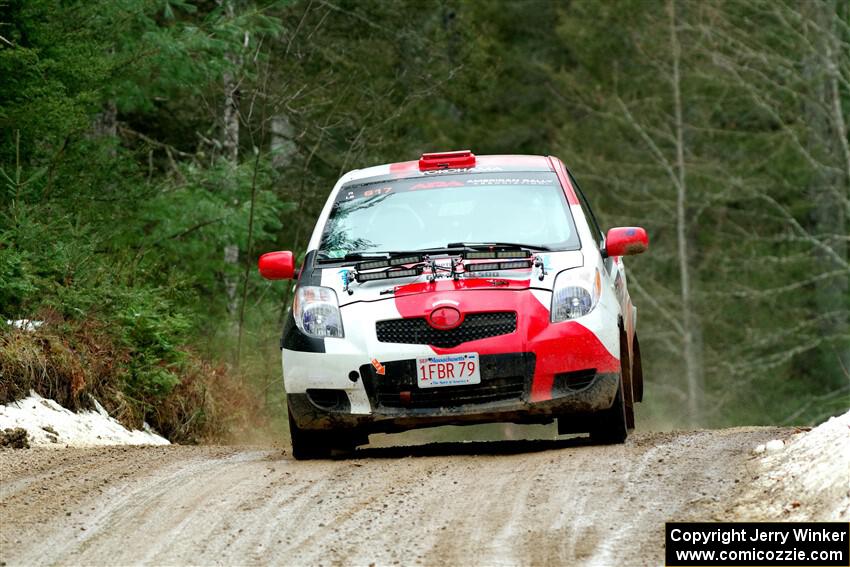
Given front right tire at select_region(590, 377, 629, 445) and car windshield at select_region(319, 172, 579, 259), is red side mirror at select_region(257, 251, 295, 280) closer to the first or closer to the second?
car windshield at select_region(319, 172, 579, 259)

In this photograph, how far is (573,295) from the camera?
918 centimetres

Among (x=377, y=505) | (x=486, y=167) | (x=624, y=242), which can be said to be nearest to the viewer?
(x=377, y=505)

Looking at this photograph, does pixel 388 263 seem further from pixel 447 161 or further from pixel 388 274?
pixel 447 161

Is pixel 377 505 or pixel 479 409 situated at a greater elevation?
pixel 479 409

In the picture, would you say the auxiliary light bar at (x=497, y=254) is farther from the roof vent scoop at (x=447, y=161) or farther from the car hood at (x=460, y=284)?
the roof vent scoop at (x=447, y=161)

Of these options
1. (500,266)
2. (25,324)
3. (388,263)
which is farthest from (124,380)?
(500,266)

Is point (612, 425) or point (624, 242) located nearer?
point (612, 425)

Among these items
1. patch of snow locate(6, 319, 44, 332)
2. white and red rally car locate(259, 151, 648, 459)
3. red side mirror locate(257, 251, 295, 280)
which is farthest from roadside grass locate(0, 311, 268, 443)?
white and red rally car locate(259, 151, 648, 459)

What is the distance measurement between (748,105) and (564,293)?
29.8 meters

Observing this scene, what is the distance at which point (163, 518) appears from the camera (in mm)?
7465

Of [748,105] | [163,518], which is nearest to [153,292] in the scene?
[163,518]

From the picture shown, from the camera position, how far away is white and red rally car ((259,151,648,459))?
902cm

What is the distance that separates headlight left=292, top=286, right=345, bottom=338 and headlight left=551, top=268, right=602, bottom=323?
1.33 metres

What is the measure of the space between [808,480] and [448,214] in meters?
3.82
